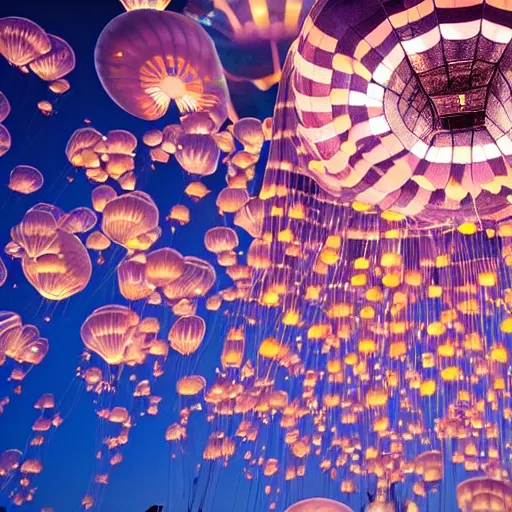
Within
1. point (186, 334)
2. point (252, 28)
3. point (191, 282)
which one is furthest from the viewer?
point (186, 334)

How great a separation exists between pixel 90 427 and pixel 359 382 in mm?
7281

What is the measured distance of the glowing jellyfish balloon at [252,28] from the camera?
6.49 metres

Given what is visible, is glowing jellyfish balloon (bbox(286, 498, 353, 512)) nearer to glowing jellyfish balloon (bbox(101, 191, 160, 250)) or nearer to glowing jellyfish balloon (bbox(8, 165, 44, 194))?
glowing jellyfish balloon (bbox(101, 191, 160, 250))

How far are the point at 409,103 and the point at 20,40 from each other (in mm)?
5858

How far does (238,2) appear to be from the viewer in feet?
21.3

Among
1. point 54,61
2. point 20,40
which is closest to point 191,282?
point 54,61

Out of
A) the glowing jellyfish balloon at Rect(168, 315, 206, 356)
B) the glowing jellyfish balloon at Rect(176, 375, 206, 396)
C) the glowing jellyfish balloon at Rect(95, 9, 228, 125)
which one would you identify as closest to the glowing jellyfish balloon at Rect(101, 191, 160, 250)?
the glowing jellyfish balloon at Rect(95, 9, 228, 125)

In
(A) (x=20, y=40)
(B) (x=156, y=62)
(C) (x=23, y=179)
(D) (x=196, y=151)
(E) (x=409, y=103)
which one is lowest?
(E) (x=409, y=103)

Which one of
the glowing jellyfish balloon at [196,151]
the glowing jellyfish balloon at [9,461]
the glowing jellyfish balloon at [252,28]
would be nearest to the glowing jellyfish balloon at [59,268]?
the glowing jellyfish balloon at [196,151]

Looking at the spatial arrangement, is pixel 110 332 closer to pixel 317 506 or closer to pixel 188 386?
pixel 188 386

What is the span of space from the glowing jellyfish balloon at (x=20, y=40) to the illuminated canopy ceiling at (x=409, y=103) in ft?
13.8

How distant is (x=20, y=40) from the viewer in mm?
8086

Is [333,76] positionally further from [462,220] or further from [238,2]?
[462,220]

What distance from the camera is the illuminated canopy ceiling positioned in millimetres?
5082
